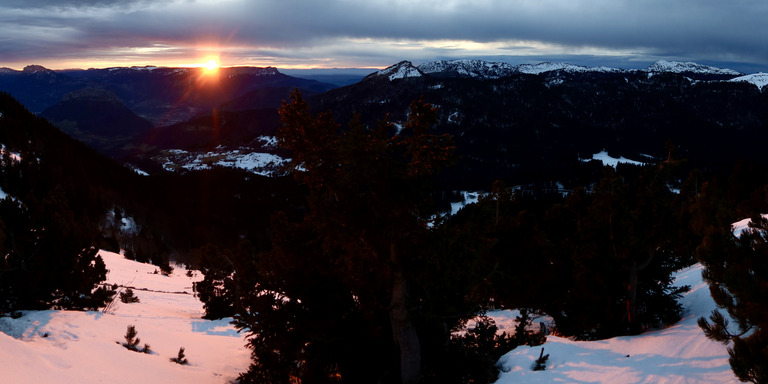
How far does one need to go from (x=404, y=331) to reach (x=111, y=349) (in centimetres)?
826

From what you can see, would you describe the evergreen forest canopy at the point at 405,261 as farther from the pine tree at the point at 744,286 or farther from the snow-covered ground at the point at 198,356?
the snow-covered ground at the point at 198,356

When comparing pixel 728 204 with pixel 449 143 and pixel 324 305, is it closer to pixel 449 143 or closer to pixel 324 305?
pixel 449 143

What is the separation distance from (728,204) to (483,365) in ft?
27.4

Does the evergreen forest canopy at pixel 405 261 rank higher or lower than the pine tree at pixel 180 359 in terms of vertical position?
higher

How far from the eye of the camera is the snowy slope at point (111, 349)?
8656mm

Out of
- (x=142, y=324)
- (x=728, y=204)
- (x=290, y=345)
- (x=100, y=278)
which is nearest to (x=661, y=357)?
(x=728, y=204)

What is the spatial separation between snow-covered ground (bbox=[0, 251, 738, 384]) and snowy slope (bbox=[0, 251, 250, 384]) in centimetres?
3

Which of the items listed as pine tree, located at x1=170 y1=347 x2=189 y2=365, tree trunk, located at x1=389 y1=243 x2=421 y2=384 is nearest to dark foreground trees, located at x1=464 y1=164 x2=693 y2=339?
tree trunk, located at x1=389 y1=243 x2=421 y2=384

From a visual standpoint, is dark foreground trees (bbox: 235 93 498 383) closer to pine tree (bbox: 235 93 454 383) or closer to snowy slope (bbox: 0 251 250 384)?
pine tree (bbox: 235 93 454 383)

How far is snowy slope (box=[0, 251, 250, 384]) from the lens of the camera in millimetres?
8656

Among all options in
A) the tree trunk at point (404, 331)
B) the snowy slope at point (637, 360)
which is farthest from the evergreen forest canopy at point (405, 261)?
the snowy slope at point (637, 360)

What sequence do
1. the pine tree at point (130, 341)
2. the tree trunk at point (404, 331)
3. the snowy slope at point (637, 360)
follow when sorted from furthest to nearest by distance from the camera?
the pine tree at point (130, 341)
the tree trunk at point (404, 331)
the snowy slope at point (637, 360)

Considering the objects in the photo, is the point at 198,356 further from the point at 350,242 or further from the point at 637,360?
the point at 637,360

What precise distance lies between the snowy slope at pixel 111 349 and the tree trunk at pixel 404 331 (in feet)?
19.4
